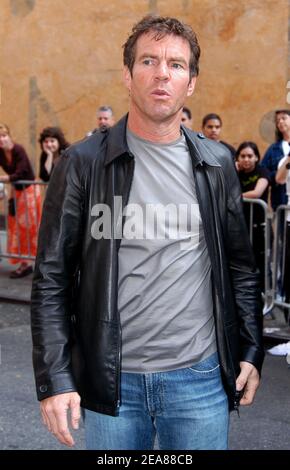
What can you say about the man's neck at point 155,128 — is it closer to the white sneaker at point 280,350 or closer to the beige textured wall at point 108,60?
the white sneaker at point 280,350

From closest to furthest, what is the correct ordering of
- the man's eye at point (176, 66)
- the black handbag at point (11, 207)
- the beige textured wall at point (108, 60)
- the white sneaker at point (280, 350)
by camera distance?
the man's eye at point (176, 66), the white sneaker at point (280, 350), the black handbag at point (11, 207), the beige textured wall at point (108, 60)

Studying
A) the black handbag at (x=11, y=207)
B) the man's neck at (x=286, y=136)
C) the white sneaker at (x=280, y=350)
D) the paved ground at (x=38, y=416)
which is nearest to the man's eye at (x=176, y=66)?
the paved ground at (x=38, y=416)

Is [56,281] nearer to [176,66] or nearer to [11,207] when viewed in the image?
[176,66]

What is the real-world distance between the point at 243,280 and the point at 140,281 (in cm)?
40

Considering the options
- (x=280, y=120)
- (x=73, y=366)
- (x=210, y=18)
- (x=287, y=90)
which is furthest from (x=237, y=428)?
(x=210, y=18)

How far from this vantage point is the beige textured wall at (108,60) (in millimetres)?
10609

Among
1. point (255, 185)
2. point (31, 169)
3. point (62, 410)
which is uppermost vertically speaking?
point (31, 169)

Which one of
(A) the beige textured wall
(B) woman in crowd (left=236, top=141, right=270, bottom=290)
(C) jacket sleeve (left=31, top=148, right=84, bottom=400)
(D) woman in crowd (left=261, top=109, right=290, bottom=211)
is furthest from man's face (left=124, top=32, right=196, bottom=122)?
(A) the beige textured wall

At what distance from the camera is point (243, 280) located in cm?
250

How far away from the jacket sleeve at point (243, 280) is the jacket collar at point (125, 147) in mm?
119

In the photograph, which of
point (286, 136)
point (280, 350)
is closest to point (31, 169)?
point (286, 136)

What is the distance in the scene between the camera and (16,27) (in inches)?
511

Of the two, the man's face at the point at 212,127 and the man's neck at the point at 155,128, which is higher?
the man's face at the point at 212,127

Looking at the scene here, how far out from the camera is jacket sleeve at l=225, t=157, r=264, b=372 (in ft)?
8.13
